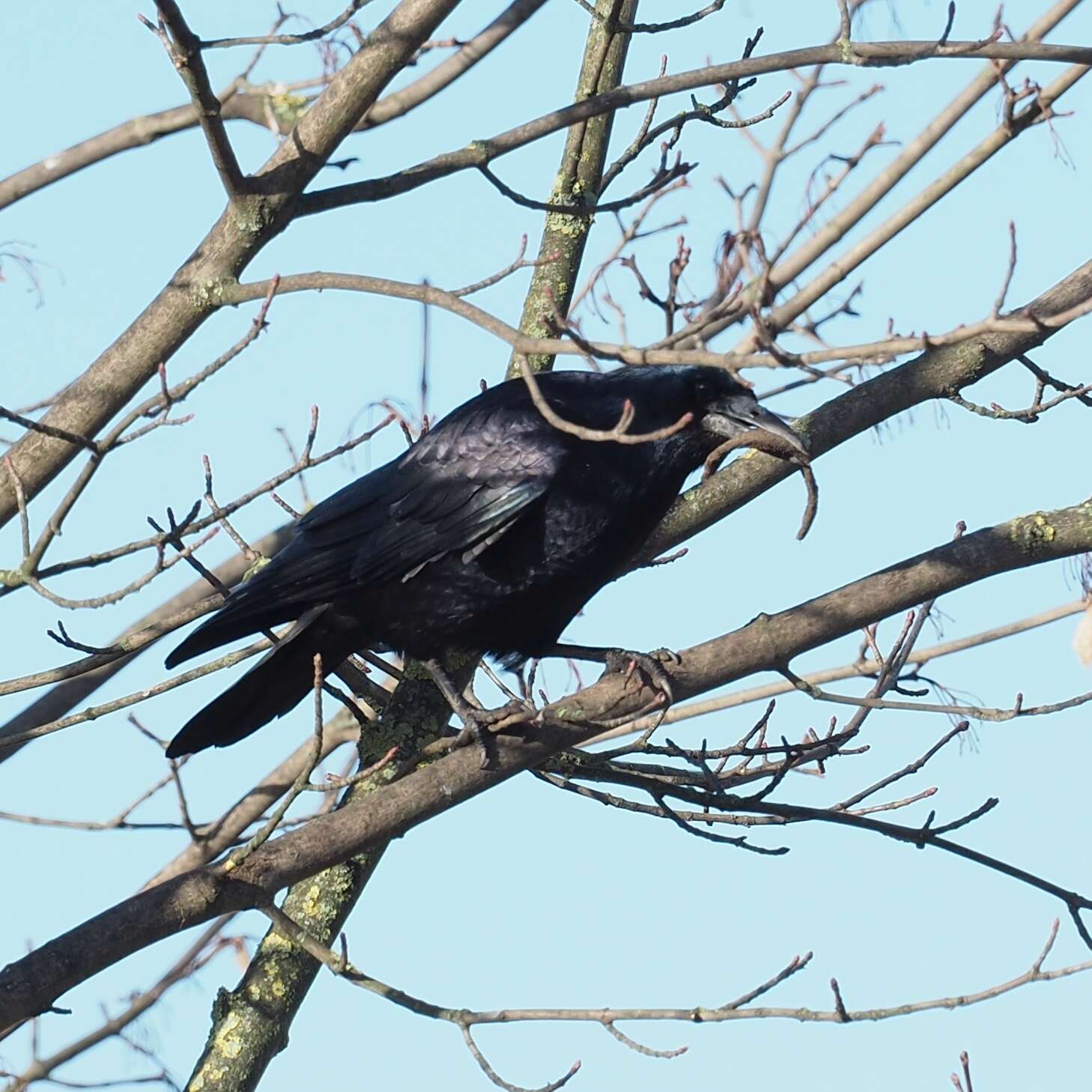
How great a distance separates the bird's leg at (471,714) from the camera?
3.66 metres

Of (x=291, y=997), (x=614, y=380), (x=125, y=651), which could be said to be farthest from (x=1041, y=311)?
(x=291, y=997)

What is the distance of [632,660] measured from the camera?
13.0 feet

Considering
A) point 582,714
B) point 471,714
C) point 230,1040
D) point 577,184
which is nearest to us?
point 582,714

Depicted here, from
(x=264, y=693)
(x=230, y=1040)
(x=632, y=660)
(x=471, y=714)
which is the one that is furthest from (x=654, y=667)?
(x=230, y=1040)

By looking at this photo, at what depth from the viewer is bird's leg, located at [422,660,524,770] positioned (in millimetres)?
3656

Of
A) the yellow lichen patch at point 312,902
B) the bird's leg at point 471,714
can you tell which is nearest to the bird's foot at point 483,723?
the bird's leg at point 471,714

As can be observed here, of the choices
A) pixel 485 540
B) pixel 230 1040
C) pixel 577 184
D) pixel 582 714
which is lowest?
pixel 230 1040

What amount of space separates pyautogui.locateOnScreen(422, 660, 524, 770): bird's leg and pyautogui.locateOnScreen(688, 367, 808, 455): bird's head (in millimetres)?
1041

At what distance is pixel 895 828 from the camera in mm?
4098

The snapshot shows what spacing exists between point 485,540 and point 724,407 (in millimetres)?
795

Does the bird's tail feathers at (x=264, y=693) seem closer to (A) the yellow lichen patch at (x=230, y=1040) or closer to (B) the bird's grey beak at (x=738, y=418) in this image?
(A) the yellow lichen patch at (x=230, y=1040)

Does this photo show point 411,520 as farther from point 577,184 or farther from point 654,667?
point 577,184

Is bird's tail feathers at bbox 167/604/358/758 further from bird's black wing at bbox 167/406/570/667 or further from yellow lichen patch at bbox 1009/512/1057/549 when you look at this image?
yellow lichen patch at bbox 1009/512/1057/549

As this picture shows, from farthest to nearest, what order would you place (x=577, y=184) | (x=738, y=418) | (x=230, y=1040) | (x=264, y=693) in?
(x=577, y=184)
(x=264, y=693)
(x=738, y=418)
(x=230, y=1040)
